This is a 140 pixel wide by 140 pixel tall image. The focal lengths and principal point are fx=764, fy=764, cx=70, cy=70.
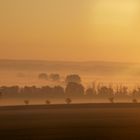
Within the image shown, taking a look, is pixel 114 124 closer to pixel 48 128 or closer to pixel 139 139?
pixel 48 128

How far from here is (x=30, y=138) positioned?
5456 cm

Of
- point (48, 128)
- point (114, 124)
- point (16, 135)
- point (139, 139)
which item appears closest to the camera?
point (139, 139)

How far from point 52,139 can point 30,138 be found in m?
1.73

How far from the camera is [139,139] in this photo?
5309 centimetres

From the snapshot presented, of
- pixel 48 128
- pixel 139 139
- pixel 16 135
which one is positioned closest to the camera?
pixel 139 139

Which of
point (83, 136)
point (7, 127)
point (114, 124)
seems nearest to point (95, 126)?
point (114, 124)

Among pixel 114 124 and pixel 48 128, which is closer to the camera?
pixel 48 128

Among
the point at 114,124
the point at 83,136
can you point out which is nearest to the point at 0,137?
the point at 83,136

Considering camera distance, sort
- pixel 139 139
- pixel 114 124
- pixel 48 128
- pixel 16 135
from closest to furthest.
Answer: pixel 139 139
pixel 16 135
pixel 48 128
pixel 114 124

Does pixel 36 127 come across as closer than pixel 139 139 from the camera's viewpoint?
No

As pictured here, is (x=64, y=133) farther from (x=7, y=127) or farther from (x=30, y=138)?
(x=7, y=127)

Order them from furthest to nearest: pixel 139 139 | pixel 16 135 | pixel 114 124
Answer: pixel 114 124
pixel 16 135
pixel 139 139

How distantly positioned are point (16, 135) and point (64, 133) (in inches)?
150

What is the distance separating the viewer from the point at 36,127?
66.1 metres
